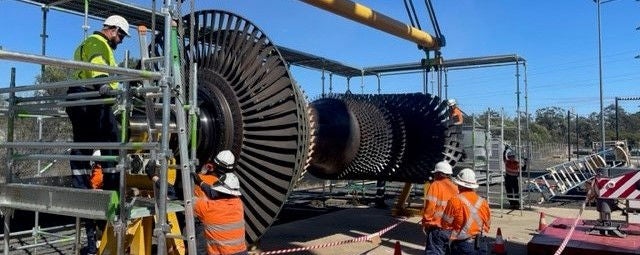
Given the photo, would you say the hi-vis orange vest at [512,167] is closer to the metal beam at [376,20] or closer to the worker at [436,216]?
the metal beam at [376,20]

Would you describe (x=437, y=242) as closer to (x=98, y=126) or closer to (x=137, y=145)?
(x=98, y=126)

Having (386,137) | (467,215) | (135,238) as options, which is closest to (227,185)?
(135,238)

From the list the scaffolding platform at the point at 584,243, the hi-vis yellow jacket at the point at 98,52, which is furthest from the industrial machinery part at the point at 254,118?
the scaffolding platform at the point at 584,243

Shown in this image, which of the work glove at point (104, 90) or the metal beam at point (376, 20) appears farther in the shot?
the metal beam at point (376, 20)

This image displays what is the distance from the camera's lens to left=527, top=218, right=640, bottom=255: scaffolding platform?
7270 mm

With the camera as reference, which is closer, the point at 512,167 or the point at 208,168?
the point at 208,168

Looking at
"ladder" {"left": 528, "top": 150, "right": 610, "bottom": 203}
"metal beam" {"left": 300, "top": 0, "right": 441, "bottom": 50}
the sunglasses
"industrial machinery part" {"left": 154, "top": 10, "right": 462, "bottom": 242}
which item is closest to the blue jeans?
"industrial machinery part" {"left": 154, "top": 10, "right": 462, "bottom": 242}

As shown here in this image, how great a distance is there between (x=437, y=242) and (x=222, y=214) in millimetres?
2675

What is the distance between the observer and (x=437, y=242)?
20.7 feet

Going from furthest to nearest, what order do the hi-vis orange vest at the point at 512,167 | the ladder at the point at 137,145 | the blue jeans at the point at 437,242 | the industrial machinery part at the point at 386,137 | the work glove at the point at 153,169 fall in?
the hi-vis orange vest at the point at 512,167 < the industrial machinery part at the point at 386,137 < the blue jeans at the point at 437,242 < the work glove at the point at 153,169 < the ladder at the point at 137,145

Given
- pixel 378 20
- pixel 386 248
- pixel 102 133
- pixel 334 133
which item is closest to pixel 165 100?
pixel 102 133

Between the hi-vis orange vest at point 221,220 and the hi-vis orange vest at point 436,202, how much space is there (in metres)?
2.49

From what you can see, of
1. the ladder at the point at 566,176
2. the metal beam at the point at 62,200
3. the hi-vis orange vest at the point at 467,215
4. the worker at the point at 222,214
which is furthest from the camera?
the ladder at the point at 566,176

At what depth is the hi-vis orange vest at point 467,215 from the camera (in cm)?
588
